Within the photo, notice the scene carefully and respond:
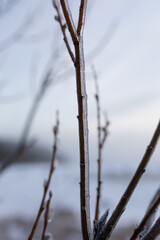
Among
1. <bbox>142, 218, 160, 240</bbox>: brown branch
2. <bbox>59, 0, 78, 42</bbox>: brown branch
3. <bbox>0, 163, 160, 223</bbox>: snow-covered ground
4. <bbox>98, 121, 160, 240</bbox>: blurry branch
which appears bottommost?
<bbox>142, 218, 160, 240</bbox>: brown branch

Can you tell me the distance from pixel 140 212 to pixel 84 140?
6.10 m

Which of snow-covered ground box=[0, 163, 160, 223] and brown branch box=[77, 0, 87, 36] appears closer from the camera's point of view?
brown branch box=[77, 0, 87, 36]

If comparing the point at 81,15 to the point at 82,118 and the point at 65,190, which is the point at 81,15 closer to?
the point at 82,118

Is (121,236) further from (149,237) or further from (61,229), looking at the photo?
(149,237)

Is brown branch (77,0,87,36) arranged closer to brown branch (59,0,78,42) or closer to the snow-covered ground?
brown branch (59,0,78,42)

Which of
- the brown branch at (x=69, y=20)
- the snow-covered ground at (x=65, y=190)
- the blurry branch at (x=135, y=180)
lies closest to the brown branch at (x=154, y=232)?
the blurry branch at (x=135, y=180)

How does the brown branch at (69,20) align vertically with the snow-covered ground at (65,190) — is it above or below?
below

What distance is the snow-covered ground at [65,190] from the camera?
6.59 meters

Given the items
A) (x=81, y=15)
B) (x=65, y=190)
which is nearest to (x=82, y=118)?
(x=81, y=15)

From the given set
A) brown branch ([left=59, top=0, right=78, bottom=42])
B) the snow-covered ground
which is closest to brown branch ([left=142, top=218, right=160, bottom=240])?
brown branch ([left=59, top=0, right=78, bottom=42])

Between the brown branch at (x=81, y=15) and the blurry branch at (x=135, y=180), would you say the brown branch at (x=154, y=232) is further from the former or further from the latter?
the brown branch at (x=81, y=15)

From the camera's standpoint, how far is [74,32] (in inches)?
19.9

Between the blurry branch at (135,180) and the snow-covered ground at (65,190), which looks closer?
the blurry branch at (135,180)

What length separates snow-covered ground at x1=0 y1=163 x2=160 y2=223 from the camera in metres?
6.59
